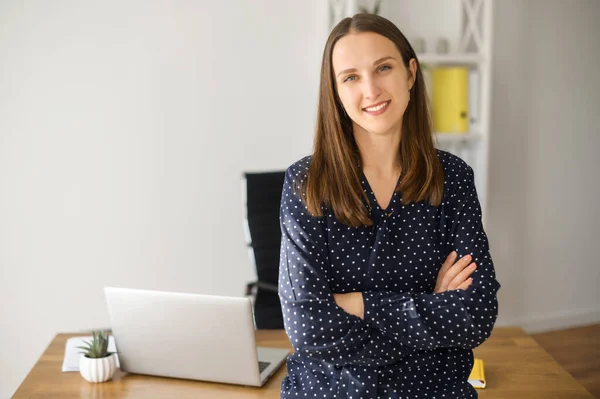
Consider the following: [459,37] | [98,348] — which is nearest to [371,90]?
[98,348]

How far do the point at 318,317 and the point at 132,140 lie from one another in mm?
2385

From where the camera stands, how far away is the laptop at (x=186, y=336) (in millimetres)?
1823

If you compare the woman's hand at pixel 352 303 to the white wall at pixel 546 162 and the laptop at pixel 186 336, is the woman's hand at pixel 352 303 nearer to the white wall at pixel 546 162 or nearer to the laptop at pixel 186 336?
the laptop at pixel 186 336

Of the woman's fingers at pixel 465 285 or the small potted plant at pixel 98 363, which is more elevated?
the woman's fingers at pixel 465 285

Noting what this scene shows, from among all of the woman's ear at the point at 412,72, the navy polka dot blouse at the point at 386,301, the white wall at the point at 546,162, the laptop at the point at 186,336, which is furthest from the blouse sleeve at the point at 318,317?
the white wall at the point at 546,162

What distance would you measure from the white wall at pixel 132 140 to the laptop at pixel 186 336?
6.42 feet

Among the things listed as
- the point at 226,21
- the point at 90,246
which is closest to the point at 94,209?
the point at 90,246

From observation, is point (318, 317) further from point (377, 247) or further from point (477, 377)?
point (477, 377)

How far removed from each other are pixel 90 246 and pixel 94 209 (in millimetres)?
197

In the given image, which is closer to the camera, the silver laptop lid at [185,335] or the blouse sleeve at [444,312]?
the blouse sleeve at [444,312]

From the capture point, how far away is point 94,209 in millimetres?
3793

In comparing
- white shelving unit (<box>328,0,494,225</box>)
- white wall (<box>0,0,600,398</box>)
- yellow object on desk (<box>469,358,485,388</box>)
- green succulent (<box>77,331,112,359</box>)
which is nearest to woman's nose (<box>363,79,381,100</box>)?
yellow object on desk (<box>469,358,485,388</box>)

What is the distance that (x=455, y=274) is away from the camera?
173 cm

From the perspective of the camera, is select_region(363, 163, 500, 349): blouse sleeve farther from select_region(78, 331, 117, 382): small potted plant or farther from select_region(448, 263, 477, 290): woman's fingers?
select_region(78, 331, 117, 382): small potted plant
